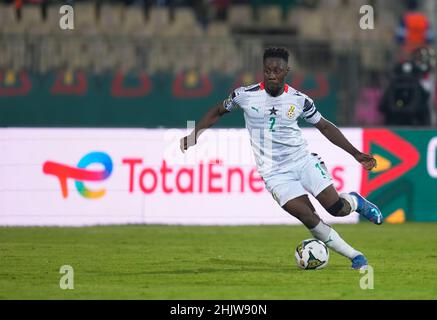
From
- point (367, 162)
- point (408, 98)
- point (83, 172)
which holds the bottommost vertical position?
point (83, 172)

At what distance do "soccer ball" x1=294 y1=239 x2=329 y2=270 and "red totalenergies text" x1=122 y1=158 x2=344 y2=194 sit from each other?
5879 mm

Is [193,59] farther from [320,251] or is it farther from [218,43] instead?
[320,251]

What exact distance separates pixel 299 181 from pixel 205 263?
5.68ft

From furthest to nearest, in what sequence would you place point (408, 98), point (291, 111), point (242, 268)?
1. point (408, 98)
2. point (242, 268)
3. point (291, 111)

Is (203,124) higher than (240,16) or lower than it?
lower

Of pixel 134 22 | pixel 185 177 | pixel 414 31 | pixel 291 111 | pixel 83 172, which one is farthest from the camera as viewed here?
pixel 134 22

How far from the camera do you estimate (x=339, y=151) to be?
19.7m

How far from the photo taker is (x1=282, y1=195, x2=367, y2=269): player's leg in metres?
12.9

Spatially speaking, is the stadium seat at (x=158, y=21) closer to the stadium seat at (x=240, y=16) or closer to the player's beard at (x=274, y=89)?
the stadium seat at (x=240, y=16)

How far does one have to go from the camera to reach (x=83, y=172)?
18828 millimetres

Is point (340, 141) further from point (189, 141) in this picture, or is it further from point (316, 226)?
point (189, 141)

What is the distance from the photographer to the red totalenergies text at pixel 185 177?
62.5 ft

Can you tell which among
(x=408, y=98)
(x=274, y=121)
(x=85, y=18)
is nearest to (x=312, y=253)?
(x=274, y=121)

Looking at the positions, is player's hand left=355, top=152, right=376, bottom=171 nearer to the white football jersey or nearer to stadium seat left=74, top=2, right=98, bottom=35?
the white football jersey
